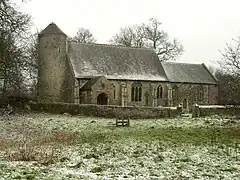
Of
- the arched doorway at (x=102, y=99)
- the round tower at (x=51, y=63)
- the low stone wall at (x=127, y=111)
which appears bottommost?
the low stone wall at (x=127, y=111)

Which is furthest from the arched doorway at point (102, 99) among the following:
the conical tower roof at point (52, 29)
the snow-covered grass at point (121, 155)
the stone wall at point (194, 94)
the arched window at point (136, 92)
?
the snow-covered grass at point (121, 155)

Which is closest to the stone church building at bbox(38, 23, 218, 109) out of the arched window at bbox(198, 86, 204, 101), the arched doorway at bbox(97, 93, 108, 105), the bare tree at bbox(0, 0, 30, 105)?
the arched doorway at bbox(97, 93, 108, 105)

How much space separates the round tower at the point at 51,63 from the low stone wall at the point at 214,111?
18.3m

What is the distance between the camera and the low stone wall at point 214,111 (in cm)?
3409

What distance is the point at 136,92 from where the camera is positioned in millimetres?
50062

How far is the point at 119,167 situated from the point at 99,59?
1461 inches

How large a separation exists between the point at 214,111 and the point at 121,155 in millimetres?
23034

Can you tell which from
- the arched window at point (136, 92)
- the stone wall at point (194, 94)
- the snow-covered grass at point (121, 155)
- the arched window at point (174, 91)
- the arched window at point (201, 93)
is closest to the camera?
the snow-covered grass at point (121, 155)

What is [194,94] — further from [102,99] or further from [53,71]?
[53,71]

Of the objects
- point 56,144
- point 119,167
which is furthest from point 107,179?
point 56,144

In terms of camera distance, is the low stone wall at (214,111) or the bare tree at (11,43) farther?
the low stone wall at (214,111)

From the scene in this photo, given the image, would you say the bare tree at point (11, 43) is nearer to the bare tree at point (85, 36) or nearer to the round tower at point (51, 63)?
the round tower at point (51, 63)

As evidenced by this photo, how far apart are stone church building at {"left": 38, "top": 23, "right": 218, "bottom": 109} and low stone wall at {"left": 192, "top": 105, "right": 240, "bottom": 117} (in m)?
13.6

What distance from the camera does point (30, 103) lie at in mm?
40188
